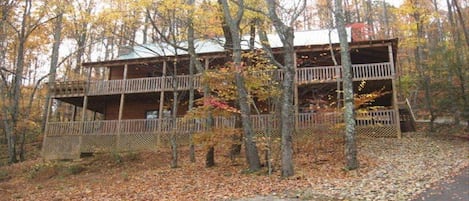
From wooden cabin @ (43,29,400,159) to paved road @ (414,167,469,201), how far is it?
685 centimetres

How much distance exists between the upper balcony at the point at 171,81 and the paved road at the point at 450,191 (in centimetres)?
872

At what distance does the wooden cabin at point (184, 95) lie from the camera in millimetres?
16969

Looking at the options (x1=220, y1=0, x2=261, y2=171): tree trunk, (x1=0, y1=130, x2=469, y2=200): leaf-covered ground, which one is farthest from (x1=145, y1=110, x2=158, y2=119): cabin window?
(x1=220, y1=0, x2=261, y2=171): tree trunk

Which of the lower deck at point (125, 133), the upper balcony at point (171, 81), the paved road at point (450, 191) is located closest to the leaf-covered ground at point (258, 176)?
the paved road at point (450, 191)

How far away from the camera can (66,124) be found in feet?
65.8

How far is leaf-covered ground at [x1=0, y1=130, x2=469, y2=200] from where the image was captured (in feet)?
28.6

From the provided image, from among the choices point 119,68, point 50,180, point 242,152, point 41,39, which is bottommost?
point 50,180

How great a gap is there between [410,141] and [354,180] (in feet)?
24.1

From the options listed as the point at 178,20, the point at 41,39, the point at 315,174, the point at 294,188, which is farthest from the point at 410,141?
the point at 41,39

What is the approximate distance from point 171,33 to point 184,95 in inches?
249

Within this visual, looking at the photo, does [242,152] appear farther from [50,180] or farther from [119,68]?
[119,68]

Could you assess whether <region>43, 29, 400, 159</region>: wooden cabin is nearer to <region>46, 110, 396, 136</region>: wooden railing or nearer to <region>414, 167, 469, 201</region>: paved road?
<region>46, 110, 396, 136</region>: wooden railing

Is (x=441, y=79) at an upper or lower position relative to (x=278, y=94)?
upper

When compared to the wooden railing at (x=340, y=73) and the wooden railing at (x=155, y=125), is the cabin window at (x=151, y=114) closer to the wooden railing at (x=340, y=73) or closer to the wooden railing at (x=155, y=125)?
the wooden railing at (x=155, y=125)
